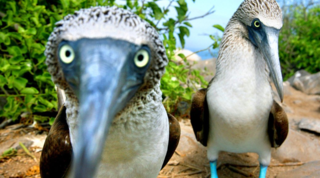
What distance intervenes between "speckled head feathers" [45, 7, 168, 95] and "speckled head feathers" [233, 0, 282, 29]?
3.81 feet

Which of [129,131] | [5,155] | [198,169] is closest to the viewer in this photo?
[129,131]

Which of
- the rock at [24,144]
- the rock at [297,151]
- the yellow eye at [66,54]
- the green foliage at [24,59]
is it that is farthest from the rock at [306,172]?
the rock at [24,144]

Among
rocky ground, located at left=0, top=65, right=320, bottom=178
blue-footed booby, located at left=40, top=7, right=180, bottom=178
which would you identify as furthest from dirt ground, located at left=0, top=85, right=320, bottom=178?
A: blue-footed booby, located at left=40, top=7, right=180, bottom=178

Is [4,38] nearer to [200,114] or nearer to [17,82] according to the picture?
[17,82]

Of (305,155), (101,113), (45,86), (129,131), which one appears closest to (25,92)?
(45,86)

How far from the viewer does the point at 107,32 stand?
2.58 ft

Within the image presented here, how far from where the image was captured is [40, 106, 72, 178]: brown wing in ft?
3.92

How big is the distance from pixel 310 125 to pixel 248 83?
264cm

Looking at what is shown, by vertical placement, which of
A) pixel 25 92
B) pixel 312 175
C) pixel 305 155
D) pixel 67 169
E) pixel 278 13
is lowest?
Answer: pixel 305 155

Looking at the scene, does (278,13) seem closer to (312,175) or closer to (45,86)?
(312,175)

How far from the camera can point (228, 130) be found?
197 cm

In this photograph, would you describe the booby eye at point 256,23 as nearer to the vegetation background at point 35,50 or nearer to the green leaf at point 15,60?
the vegetation background at point 35,50

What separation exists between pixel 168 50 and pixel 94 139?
9.00 feet

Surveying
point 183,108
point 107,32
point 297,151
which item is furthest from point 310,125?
point 107,32
